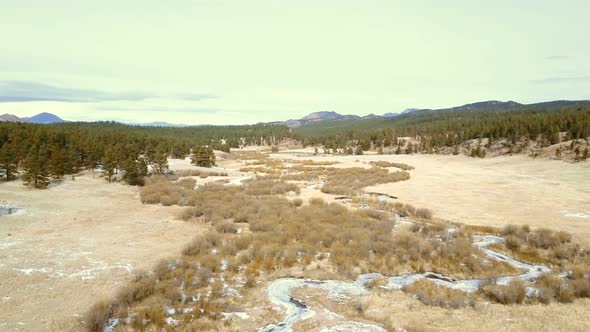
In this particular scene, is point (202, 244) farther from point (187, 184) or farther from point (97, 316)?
point (187, 184)

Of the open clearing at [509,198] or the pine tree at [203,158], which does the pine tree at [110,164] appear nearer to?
the pine tree at [203,158]

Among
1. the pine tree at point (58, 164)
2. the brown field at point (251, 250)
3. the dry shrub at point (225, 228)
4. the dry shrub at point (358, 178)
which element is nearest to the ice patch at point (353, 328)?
the brown field at point (251, 250)

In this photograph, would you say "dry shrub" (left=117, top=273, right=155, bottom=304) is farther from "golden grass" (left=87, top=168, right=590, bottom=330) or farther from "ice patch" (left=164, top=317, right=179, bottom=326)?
"ice patch" (left=164, top=317, right=179, bottom=326)

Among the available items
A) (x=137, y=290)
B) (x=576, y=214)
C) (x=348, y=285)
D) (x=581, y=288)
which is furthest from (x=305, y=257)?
(x=576, y=214)

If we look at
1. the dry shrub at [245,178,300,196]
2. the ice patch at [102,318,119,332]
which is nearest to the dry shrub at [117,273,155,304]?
the ice patch at [102,318,119,332]

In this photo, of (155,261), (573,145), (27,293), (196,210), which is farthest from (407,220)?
(573,145)
